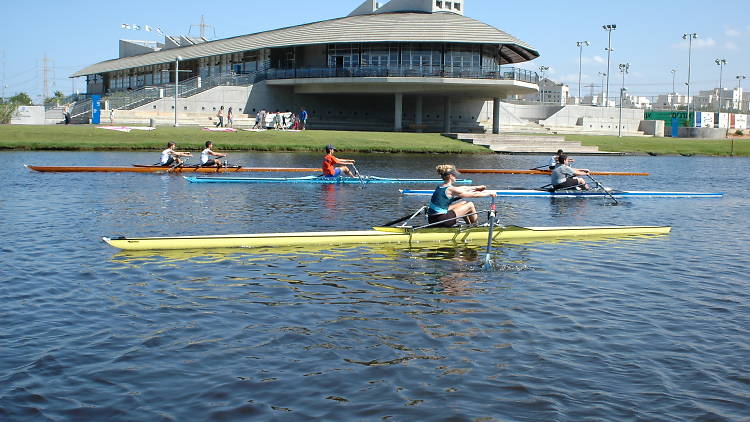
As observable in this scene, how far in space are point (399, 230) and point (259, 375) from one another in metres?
7.17

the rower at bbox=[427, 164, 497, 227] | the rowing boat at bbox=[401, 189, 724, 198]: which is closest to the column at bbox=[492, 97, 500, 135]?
the rowing boat at bbox=[401, 189, 724, 198]

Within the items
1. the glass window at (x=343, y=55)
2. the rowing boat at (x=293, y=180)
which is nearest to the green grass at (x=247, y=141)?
the glass window at (x=343, y=55)

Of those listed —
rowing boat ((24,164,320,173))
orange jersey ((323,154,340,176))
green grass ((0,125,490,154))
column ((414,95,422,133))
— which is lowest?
rowing boat ((24,164,320,173))

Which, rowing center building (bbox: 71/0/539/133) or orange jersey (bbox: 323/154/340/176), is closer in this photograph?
orange jersey (bbox: 323/154/340/176)

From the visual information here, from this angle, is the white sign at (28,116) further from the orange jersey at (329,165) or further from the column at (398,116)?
the orange jersey at (329,165)

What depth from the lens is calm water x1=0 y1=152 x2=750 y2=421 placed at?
6.75 meters

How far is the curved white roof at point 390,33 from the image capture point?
202 feet

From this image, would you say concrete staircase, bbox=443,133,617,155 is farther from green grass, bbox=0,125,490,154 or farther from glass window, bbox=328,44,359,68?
glass window, bbox=328,44,359,68

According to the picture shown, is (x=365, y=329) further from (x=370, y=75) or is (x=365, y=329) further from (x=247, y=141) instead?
(x=370, y=75)

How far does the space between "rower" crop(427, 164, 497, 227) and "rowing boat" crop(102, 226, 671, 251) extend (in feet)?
1.62

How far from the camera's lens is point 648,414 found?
6.60 metres

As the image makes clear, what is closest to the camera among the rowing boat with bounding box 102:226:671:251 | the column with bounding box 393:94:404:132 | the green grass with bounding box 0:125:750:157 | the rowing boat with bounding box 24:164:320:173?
the rowing boat with bounding box 102:226:671:251

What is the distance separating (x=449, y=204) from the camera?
14781 millimetres

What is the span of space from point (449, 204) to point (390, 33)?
5044cm
